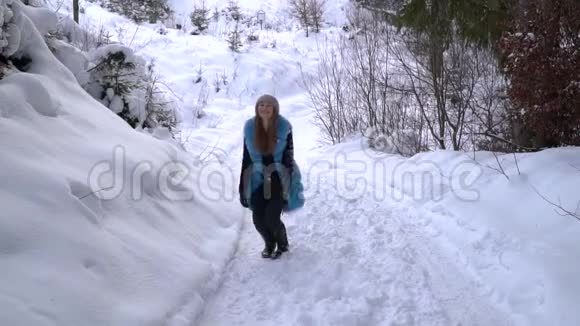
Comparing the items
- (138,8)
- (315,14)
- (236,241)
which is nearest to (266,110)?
(236,241)

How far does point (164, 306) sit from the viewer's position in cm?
306

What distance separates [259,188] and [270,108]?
82 centimetres

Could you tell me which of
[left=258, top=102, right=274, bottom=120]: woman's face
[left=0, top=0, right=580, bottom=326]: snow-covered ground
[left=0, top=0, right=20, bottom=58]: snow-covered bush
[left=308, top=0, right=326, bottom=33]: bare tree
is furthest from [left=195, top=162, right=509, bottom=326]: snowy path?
[left=308, top=0, right=326, bottom=33]: bare tree

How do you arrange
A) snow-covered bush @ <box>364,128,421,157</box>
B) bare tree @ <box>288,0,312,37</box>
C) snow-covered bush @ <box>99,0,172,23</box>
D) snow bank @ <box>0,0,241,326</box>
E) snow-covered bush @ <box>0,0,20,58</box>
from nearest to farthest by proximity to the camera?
snow bank @ <box>0,0,241,326</box> → snow-covered bush @ <box>0,0,20,58</box> → snow-covered bush @ <box>364,128,421,157</box> → snow-covered bush @ <box>99,0,172,23</box> → bare tree @ <box>288,0,312,37</box>

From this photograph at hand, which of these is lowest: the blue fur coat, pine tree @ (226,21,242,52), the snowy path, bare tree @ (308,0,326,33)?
the snowy path

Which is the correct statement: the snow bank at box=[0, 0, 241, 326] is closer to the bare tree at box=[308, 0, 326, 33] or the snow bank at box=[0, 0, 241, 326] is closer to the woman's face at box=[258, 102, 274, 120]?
the woman's face at box=[258, 102, 274, 120]

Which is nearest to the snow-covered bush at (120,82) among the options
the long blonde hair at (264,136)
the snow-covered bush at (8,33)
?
the snow-covered bush at (8,33)

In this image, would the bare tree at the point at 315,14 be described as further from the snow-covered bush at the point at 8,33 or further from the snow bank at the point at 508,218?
the snow-covered bush at the point at 8,33

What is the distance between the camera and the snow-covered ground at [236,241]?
279 cm

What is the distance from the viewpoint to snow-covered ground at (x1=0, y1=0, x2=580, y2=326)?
2.79 m

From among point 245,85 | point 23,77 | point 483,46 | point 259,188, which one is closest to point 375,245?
point 259,188

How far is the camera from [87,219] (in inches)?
127

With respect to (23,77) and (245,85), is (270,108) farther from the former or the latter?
(245,85)

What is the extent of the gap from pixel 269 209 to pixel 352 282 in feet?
3.72
